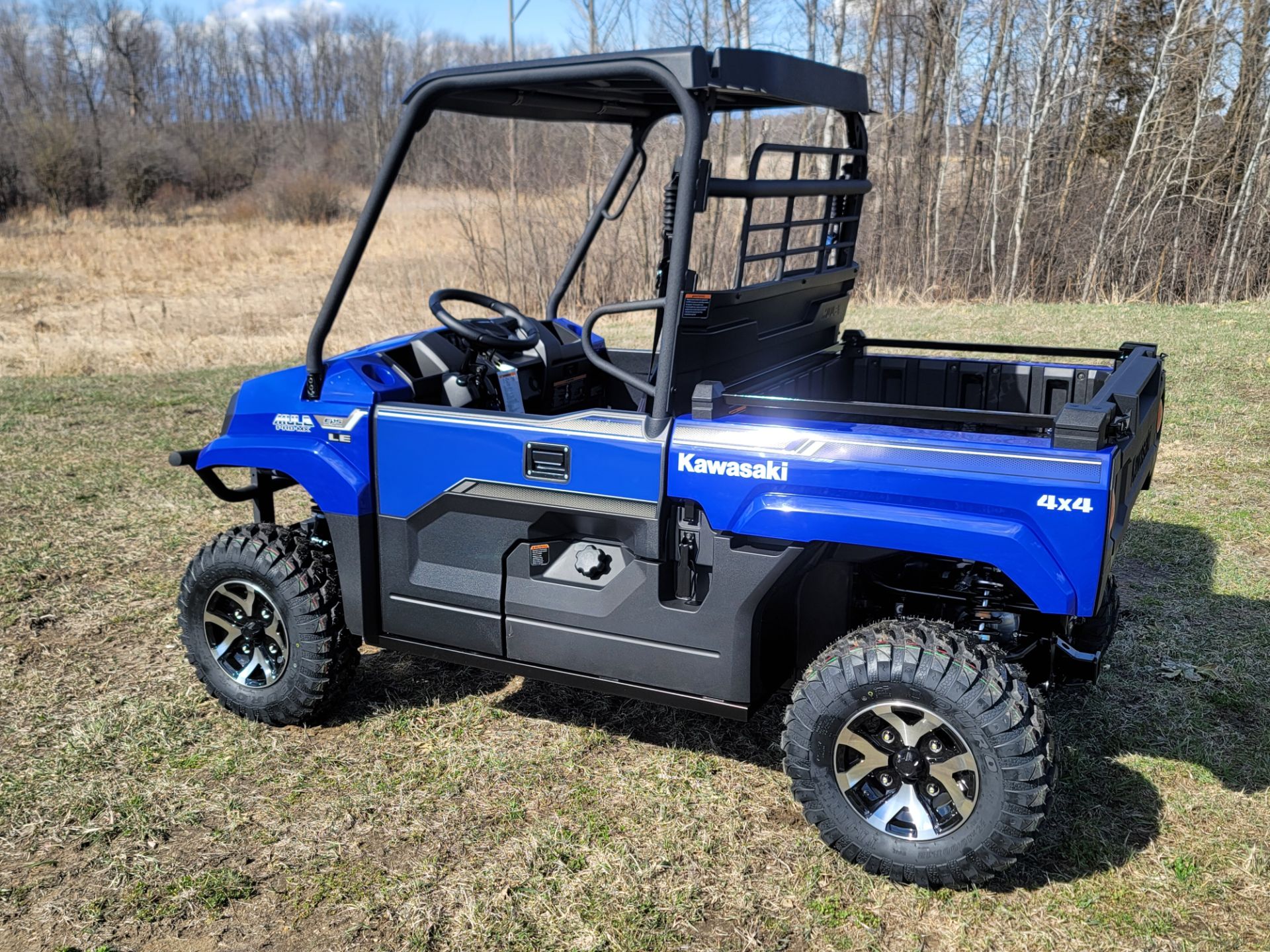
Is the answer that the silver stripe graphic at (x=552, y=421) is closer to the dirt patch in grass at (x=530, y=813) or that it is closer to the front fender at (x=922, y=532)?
the front fender at (x=922, y=532)

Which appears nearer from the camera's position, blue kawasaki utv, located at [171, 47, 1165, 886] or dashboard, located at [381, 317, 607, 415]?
blue kawasaki utv, located at [171, 47, 1165, 886]

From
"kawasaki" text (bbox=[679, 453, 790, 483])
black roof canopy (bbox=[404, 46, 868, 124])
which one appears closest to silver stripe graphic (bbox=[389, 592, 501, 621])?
"kawasaki" text (bbox=[679, 453, 790, 483])

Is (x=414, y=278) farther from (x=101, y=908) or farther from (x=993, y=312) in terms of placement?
(x=101, y=908)

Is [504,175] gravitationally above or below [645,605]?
above

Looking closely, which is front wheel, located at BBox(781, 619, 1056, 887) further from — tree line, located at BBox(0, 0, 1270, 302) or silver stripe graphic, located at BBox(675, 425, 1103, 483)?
tree line, located at BBox(0, 0, 1270, 302)

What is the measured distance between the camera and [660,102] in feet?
12.7

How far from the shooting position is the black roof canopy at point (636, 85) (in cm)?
281

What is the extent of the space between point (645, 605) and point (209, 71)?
64024mm

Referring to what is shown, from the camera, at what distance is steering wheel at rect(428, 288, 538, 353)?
369 cm

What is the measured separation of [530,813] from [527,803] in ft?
0.19

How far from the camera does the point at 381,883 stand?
289 cm

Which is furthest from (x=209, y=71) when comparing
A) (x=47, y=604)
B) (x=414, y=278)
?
(x=47, y=604)

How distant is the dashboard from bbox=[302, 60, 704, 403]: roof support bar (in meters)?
0.39

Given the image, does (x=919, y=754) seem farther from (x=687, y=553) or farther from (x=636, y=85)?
(x=636, y=85)
